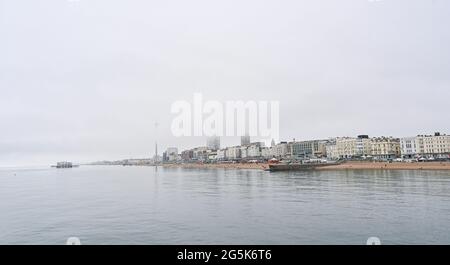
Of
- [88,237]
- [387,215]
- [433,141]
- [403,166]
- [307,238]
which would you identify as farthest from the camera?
[433,141]

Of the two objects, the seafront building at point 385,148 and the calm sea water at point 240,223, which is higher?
the seafront building at point 385,148

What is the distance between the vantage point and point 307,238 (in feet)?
17.1

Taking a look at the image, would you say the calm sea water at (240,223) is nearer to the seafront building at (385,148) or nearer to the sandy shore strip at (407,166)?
the sandy shore strip at (407,166)

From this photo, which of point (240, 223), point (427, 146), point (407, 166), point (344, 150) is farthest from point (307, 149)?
point (240, 223)

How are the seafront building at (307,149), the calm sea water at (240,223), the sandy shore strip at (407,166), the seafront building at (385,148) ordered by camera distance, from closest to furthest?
1. the calm sea water at (240,223)
2. the sandy shore strip at (407,166)
3. the seafront building at (385,148)
4. the seafront building at (307,149)

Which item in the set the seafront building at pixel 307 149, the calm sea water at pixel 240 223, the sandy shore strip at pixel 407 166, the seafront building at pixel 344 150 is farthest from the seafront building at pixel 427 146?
the calm sea water at pixel 240 223

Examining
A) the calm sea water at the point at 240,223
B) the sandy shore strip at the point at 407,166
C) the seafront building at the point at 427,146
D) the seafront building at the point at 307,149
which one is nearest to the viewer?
the calm sea water at the point at 240,223

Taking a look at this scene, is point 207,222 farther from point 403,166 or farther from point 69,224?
point 403,166

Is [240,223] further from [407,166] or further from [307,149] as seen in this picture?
[307,149]

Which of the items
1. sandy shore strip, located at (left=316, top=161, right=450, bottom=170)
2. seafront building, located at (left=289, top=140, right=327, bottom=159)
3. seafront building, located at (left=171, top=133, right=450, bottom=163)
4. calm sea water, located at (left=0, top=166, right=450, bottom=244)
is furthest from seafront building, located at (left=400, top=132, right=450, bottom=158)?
calm sea water, located at (left=0, top=166, right=450, bottom=244)

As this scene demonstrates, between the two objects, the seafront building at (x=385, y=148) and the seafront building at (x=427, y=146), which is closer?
the seafront building at (x=427, y=146)

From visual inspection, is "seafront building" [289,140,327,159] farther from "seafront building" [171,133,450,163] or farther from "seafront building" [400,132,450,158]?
"seafront building" [400,132,450,158]

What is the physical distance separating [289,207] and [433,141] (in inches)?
1693
